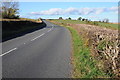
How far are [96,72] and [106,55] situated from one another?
0.79m

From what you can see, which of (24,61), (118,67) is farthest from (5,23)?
(118,67)

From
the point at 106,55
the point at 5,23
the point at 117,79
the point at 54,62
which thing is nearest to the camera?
the point at 117,79

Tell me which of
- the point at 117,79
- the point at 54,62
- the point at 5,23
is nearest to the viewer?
the point at 117,79

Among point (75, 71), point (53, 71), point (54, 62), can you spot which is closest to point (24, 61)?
point (54, 62)

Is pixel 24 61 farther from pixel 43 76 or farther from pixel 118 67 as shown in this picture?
pixel 118 67

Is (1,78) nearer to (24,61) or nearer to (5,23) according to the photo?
(24,61)

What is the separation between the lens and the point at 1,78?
755cm

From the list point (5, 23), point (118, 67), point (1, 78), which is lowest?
point (1, 78)

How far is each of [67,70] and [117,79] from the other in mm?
2377

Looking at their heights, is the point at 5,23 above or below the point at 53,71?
above

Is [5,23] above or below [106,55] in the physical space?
above

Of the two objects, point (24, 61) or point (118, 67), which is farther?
point (24, 61)

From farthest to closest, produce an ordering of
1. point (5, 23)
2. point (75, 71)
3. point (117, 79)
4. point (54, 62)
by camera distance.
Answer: point (5, 23) < point (54, 62) < point (75, 71) < point (117, 79)

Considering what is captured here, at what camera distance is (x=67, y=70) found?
28.7 feet
